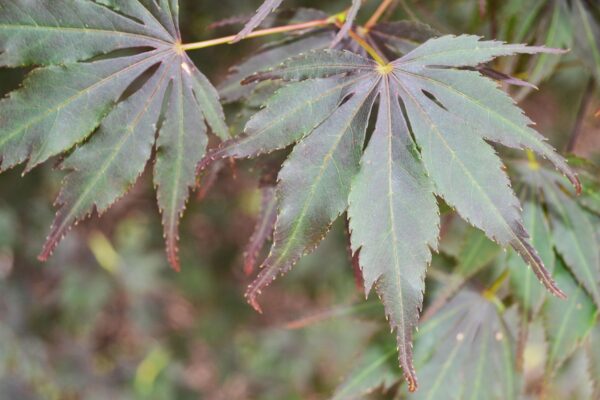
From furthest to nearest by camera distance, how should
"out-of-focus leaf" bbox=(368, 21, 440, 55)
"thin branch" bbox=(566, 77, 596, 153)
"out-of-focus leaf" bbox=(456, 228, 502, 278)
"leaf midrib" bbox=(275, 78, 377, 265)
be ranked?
"thin branch" bbox=(566, 77, 596, 153) < "out-of-focus leaf" bbox=(456, 228, 502, 278) < "out-of-focus leaf" bbox=(368, 21, 440, 55) < "leaf midrib" bbox=(275, 78, 377, 265)

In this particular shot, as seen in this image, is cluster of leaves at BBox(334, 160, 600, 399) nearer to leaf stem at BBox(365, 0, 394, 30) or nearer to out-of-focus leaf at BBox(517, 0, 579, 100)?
out-of-focus leaf at BBox(517, 0, 579, 100)

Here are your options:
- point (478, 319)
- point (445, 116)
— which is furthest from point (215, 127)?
point (478, 319)

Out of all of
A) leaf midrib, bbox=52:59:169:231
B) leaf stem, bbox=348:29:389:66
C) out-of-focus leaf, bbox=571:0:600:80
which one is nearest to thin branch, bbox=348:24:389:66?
leaf stem, bbox=348:29:389:66

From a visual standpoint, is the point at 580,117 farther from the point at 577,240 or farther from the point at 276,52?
the point at 276,52

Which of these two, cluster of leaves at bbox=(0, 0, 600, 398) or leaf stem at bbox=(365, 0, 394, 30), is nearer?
cluster of leaves at bbox=(0, 0, 600, 398)

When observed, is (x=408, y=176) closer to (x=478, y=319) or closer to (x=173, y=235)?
(x=173, y=235)

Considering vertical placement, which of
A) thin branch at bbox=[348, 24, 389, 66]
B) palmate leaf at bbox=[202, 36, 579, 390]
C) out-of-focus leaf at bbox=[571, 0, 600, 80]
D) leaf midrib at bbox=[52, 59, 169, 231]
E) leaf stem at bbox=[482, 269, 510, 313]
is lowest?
leaf stem at bbox=[482, 269, 510, 313]

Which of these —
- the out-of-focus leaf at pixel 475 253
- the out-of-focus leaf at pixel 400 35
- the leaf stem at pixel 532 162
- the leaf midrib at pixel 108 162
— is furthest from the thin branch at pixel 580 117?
→ the leaf midrib at pixel 108 162
